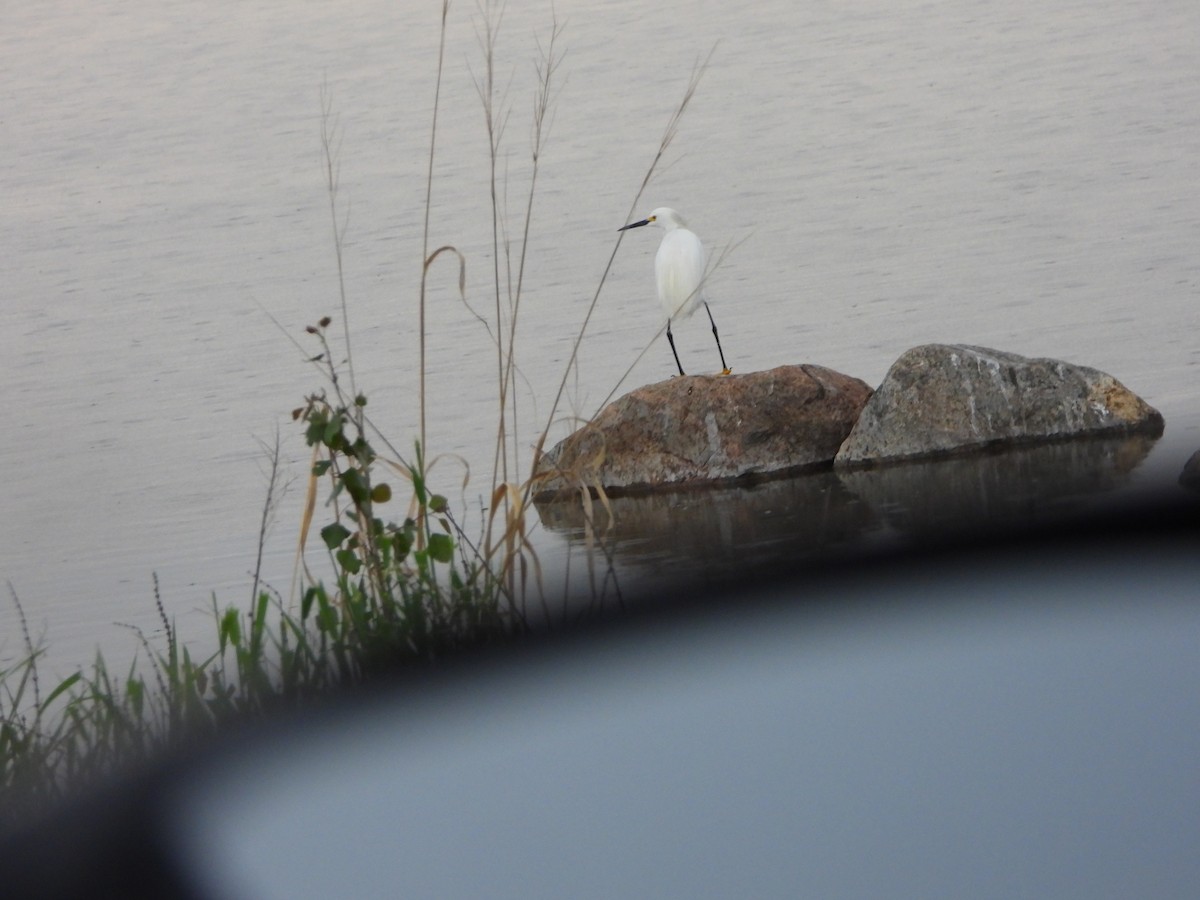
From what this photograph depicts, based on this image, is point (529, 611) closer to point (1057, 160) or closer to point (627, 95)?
point (1057, 160)

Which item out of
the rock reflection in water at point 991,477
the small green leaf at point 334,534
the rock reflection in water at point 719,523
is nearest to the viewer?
the small green leaf at point 334,534

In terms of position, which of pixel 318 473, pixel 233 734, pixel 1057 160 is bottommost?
pixel 1057 160

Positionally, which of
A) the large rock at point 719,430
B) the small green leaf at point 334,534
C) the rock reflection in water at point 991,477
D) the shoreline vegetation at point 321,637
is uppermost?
the small green leaf at point 334,534

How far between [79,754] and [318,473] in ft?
2.59

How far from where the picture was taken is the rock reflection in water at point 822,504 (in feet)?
18.8

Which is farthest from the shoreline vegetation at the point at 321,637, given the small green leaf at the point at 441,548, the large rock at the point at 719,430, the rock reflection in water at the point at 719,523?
the large rock at the point at 719,430

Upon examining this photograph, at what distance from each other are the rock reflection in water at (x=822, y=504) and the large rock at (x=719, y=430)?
150mm

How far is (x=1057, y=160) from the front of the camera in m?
16.7

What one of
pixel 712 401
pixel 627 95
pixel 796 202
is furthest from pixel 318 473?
pixel 627 95

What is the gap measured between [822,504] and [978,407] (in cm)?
103

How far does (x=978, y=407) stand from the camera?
7137 millimetres

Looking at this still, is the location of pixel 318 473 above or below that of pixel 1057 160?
above

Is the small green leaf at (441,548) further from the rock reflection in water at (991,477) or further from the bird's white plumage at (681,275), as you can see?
the bird's white plumage at (681,275)

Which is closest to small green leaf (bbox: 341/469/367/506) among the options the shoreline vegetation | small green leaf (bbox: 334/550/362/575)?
the shoreline vegetation
